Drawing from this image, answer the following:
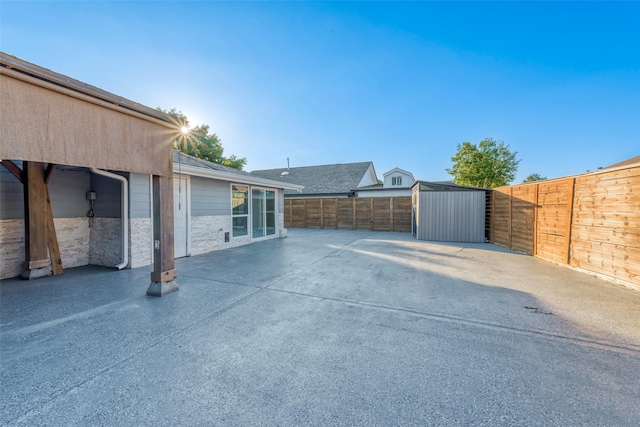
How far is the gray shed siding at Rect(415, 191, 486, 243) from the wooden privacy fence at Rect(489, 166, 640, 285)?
1.71 m

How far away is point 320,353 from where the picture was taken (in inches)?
91.0

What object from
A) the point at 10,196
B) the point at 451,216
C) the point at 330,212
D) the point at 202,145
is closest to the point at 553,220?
the point at 451,216

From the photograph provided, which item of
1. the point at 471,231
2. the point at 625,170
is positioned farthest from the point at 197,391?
the point at 471,231

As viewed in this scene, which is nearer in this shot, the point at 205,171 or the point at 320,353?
the point at 320,353

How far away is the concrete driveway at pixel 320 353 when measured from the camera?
5.34 ft

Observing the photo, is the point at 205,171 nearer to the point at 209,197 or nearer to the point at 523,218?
the point at 209,197

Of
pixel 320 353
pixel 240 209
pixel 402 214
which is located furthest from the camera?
pixel 402 214

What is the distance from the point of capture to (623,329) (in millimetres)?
2787

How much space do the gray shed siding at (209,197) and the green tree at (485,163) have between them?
24.1 m

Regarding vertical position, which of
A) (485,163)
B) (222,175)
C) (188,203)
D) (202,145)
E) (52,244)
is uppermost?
(202,145)

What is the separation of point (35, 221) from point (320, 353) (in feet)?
20.5

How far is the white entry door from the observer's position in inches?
260

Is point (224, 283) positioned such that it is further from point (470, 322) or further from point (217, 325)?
point (470, 322)

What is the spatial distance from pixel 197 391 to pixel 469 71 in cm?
1227
